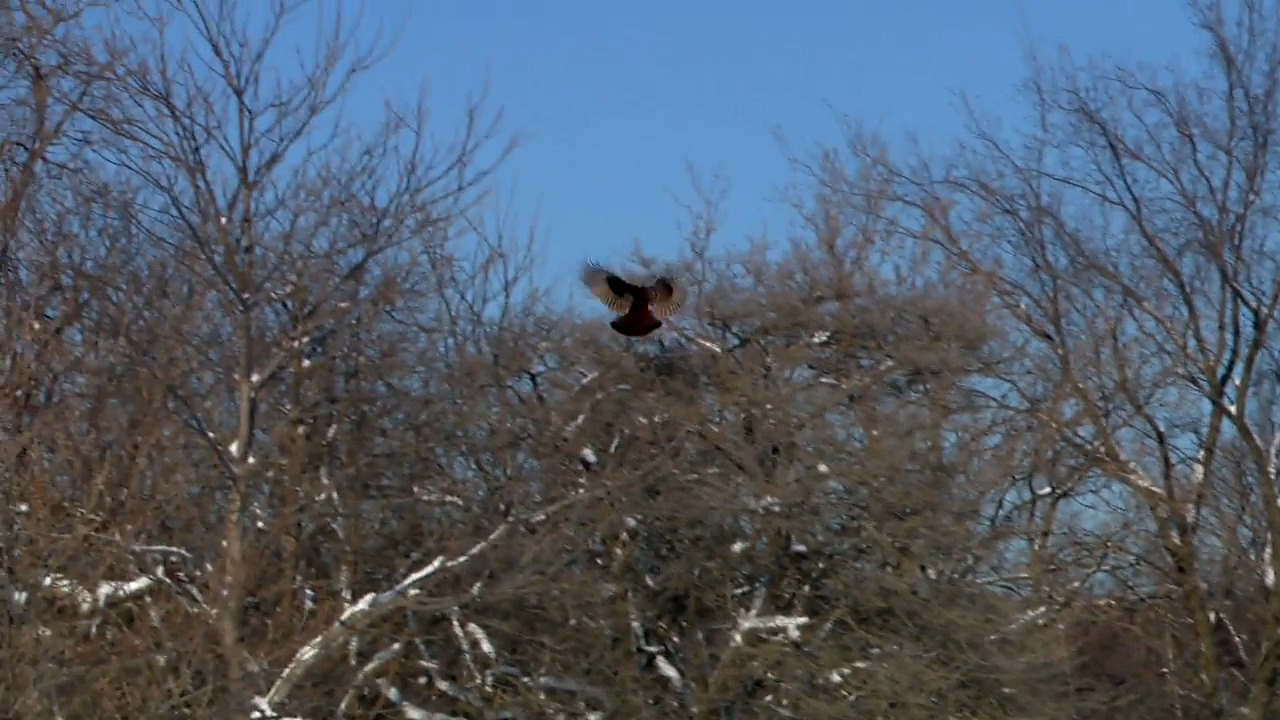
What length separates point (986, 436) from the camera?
14898 millimetres

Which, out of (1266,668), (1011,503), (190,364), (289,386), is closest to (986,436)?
(1011,503)

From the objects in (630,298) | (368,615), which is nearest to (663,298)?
(630,298)

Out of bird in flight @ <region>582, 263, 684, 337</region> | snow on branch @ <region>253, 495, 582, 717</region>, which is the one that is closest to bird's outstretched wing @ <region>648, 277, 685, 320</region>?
bird in flight @ <region>582, 263, 684, 337</region>

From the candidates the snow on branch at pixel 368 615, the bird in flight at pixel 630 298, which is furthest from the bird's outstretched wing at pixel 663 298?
the snow on branch at pixel 368 615

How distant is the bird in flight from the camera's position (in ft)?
37.7

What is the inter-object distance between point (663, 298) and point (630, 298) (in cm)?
40

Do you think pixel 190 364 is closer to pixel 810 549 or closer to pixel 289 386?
pixel 289 386

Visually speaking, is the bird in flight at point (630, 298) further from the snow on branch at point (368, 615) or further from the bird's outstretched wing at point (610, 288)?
the snow on branch at point (368, 615)

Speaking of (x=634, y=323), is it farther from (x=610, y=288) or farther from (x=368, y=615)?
(x=368, y=615)

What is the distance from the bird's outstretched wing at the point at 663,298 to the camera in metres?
12.0

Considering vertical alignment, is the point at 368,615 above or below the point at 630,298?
below

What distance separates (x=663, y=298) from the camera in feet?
39.9

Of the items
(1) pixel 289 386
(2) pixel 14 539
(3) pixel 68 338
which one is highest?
(1) pixel 289 386

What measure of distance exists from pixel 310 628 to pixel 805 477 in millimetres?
4237
